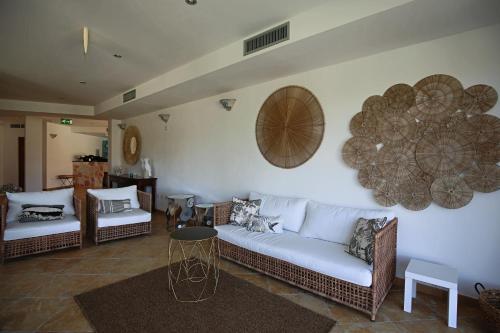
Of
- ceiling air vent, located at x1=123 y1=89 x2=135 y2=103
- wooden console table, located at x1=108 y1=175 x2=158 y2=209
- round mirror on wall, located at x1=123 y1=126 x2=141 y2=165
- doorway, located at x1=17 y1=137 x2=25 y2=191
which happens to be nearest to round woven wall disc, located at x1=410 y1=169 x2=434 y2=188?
ceiling air vent, located at x1=123 y1=89 x2=135 y2=103

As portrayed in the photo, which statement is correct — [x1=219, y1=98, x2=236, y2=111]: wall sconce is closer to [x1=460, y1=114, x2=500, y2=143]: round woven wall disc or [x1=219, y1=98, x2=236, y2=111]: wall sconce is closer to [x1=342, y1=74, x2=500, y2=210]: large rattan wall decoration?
[x1=342, y1=74, x2=500, y2=210]: large rattan wall decoration

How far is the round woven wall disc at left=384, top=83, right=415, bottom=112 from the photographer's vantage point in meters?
2.68

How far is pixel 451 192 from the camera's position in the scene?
97.6 inches

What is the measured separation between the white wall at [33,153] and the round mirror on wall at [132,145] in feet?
10.8

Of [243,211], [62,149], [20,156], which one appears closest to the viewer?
[243,211]

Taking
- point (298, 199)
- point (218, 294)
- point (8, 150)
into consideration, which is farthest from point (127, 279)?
point (8, 150)

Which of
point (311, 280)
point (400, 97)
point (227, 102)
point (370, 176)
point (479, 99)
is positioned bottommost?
point (311, 280)

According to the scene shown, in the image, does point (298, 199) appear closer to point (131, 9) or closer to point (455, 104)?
point (455, 104)

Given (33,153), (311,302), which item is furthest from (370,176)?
(33,153)

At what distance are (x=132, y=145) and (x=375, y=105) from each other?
6.37 m

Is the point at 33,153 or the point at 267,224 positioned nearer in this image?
the point at 267,224

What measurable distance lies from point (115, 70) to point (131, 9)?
203cm

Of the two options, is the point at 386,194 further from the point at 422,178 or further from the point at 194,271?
the point at 194,271

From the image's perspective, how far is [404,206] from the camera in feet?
9.04
